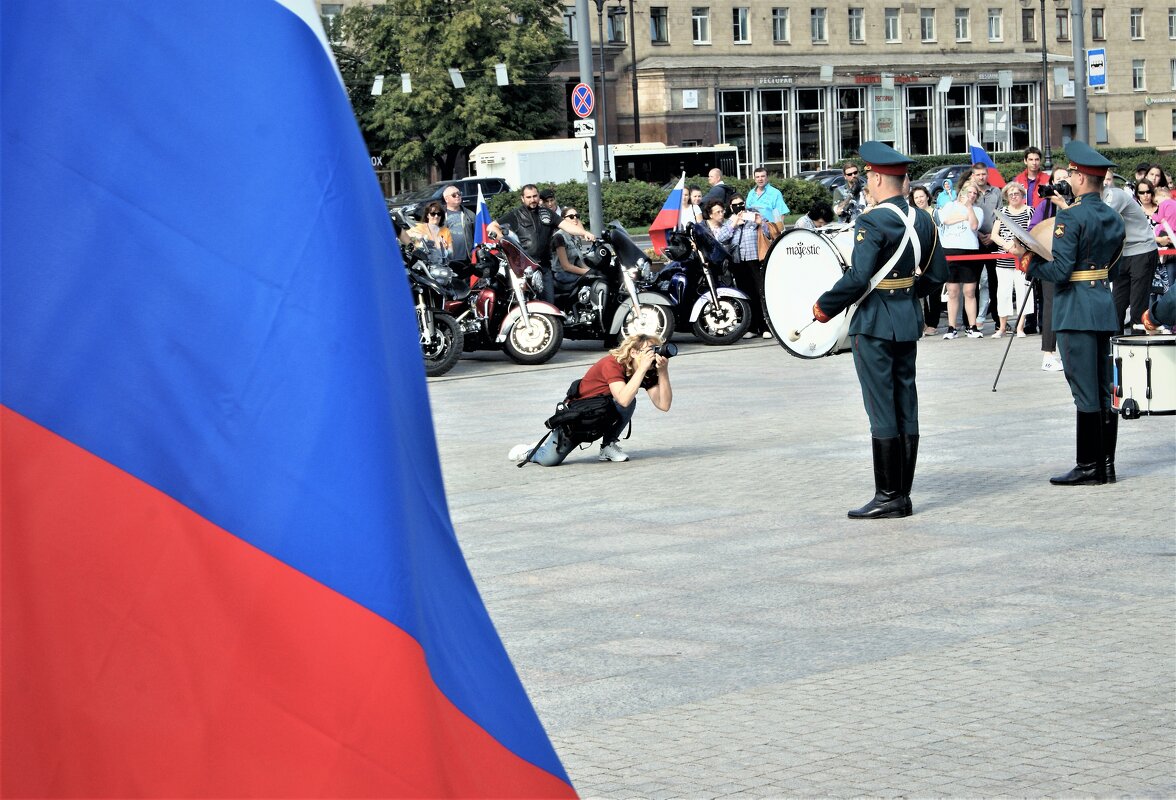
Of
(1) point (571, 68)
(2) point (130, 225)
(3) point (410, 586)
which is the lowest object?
(3) point (410, 586)

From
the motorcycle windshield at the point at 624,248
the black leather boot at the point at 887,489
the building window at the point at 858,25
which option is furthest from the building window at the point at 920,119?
the black leather boot at the point at 887,489

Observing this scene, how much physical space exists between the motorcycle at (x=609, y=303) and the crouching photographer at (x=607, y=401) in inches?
311

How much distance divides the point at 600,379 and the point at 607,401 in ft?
0.63

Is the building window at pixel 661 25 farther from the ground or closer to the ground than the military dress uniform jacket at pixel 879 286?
farther from the ground

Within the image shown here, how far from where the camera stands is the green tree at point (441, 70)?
210ft

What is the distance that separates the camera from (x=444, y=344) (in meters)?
19.1

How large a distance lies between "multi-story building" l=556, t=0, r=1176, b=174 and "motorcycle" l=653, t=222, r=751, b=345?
51.1 m

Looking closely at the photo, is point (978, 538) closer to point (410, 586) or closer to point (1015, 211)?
point (410, 586)

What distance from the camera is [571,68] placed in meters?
75.8

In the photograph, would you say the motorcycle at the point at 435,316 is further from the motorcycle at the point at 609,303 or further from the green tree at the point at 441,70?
the green tree at the point at 441,70

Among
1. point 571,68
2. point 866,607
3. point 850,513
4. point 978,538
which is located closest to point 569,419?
point 850,513

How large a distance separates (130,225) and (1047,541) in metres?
7.30

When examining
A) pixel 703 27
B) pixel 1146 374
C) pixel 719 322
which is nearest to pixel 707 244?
pixel 719 322

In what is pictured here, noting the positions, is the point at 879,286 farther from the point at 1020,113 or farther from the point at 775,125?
the point at 1020,113
